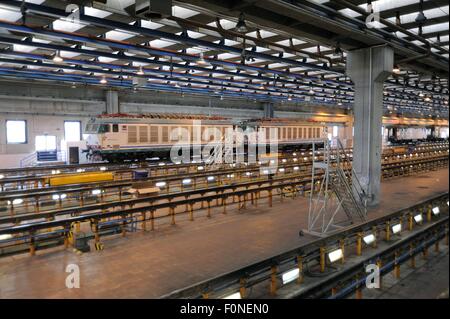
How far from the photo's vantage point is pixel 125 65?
62.8 ft

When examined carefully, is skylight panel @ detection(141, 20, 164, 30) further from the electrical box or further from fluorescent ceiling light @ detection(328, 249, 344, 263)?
fluorescent ceiling light @ detection(328, 249, 344, 263)

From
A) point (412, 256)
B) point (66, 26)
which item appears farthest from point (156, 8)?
point (412, 256)

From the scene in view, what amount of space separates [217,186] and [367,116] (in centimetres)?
688

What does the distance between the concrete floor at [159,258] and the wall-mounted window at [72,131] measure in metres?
21.3

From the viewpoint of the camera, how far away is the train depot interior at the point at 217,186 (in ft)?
23.8

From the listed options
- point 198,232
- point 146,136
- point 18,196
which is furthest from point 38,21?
point 146,136

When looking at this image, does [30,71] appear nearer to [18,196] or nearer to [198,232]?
[18,196]

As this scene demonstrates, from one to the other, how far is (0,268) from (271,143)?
26122 millimetres

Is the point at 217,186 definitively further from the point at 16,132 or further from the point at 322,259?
the point at 16,132

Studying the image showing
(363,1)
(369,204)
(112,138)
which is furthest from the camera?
(112,138)

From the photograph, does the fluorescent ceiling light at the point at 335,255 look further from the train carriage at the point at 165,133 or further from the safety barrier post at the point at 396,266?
the train carriage at the point at 165,133

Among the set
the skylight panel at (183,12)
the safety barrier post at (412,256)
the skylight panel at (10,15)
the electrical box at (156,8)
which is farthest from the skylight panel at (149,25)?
the safety barrier post at (412,256)

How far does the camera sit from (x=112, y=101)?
98.1 feet
